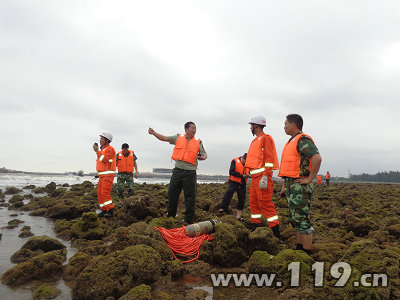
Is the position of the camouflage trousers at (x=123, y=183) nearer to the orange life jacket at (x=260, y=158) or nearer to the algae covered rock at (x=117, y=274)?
the orange life jacket at (x=260, y=158)

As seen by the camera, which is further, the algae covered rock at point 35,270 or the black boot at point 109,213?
the black boot at point 109,213

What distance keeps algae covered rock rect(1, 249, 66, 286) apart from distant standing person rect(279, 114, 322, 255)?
3.38 meters

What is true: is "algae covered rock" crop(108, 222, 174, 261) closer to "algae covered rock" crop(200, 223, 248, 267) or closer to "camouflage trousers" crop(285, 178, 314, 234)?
"algae covered rock" crop(200, 223, 248, 267)

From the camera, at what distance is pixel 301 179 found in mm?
3811

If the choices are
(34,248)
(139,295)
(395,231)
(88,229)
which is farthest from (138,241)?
(395,231)

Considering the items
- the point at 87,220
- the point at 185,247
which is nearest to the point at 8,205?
the point at 87,220

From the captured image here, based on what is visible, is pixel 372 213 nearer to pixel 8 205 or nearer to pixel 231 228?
pixel 231 228

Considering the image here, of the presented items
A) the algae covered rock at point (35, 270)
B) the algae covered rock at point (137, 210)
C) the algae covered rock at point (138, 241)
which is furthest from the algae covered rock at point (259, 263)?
the algae covered rock at point (137, 210)

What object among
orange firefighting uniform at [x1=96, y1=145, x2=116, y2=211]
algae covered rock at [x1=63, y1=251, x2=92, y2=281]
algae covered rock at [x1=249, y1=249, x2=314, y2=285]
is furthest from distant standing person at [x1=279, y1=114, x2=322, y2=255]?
orange firefighting uniform at [x1=96, y1=145, x2=116, y2=211]

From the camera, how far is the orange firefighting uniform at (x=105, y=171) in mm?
7082

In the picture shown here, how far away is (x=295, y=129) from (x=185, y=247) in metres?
2.61

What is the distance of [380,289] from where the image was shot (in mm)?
2682

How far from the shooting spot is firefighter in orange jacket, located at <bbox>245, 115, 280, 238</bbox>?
480cm

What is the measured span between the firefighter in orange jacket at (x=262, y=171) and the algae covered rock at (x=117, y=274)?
7.66ft
